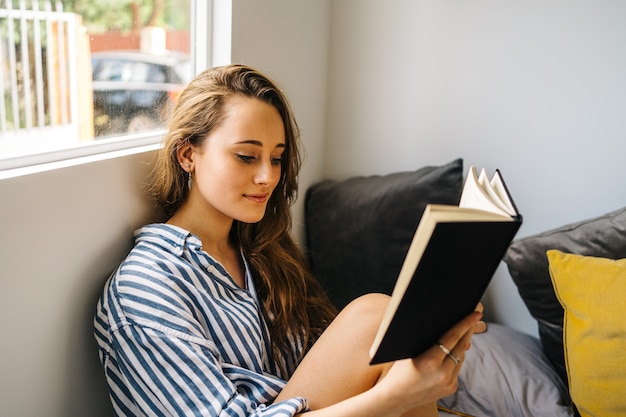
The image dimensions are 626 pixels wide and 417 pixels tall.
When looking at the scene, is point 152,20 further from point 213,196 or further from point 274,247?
point 274,247

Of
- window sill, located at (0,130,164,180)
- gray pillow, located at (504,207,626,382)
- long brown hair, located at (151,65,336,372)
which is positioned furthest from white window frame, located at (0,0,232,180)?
gray pillow, located at (504,207,626,382)

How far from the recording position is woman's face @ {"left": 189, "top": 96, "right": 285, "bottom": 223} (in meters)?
1.28

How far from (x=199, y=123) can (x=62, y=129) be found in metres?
0.25

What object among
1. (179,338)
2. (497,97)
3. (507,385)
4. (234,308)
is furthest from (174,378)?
(497,97)

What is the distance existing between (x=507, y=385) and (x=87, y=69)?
1198mm

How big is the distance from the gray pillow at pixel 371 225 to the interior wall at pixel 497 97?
158 millimetres

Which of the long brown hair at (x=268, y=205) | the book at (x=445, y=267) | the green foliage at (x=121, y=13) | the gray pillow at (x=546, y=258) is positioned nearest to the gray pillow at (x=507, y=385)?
the gray pillow at (x=546, y=258)

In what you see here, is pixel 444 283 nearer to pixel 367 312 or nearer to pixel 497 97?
pixel 367 312

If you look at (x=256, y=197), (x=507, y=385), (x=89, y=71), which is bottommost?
(x=507, y=385)

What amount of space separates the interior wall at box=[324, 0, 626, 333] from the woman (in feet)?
2.60

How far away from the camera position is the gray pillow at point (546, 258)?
1691 millimetres

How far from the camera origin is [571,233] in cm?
176

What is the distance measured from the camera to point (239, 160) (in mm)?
1284

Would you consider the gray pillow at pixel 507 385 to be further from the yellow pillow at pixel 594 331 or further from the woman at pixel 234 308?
the woman at pixel 234 308
